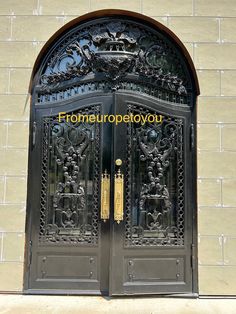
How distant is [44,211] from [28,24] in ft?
7.03

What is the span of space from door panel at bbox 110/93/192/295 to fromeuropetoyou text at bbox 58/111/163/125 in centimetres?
4

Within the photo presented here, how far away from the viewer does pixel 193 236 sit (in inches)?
135

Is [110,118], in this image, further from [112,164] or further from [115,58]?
[115,58]

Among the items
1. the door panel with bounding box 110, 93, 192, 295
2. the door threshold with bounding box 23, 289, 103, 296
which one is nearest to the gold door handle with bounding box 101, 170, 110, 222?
the door panel with bounding box 110, 93, 192, 295

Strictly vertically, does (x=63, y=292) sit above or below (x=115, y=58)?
below

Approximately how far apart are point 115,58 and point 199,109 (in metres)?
1.11

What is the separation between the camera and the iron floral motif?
3551mm

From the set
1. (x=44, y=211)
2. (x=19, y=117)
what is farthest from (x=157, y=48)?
(x=44, y=211)

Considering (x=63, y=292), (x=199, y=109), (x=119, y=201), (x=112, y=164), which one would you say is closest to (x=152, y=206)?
(x=119, y=201)

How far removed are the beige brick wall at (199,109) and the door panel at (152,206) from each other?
0.21 metres

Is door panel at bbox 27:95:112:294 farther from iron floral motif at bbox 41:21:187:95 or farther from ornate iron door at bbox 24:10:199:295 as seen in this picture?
iron floral motif at bbox 41:21:187:95

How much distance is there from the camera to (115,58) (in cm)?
352

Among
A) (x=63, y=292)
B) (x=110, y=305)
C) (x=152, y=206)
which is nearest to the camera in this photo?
(x=110, y=305)

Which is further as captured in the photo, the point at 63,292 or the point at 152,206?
the point at 152,206
